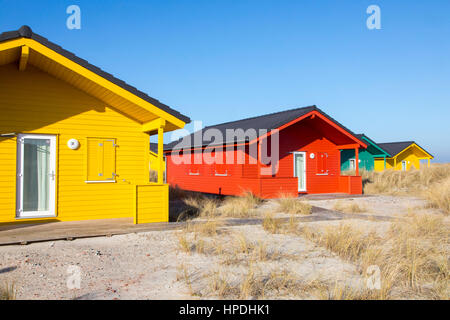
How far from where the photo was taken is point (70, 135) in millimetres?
8812

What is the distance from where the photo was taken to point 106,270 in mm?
5184

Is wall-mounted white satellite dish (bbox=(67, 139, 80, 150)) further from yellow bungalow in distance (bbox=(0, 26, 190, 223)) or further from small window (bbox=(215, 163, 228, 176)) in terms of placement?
small window (bbox=(215, 163, 228, 176))

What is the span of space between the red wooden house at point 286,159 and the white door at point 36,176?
7.77 m

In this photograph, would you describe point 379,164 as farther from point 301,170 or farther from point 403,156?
point 301,170

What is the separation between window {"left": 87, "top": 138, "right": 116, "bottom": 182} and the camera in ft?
29.6

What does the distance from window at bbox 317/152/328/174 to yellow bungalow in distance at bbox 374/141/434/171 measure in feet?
58.6

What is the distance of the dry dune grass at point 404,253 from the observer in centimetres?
450

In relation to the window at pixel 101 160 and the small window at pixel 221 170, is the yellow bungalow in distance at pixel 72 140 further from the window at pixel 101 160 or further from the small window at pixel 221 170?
the small window at pixel 221 170

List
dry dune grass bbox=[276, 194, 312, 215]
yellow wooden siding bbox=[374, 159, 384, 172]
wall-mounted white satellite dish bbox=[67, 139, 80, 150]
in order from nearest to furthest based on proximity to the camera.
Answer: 1. wall-mounted white satellite dish bbox=[67, 139, 80, 150]
2. dry dune grass bbox=[276, 194, 312, 215]
3. yellow wooden siding bbox=[374, 159, 384, 172]

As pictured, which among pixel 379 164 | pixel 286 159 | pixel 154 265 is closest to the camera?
pixel 154 265

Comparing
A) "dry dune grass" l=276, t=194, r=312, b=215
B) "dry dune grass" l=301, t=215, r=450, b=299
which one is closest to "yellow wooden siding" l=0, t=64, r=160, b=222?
"dry dune grass" l=276, t=194, r=312, b=215

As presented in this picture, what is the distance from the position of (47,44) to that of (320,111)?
1116 centimetres

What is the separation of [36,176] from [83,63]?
2952 millimetres

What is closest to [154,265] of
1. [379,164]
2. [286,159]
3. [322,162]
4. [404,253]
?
[404,253]
